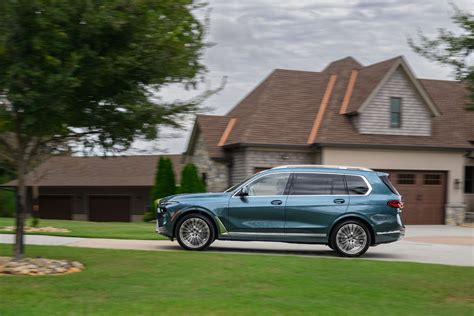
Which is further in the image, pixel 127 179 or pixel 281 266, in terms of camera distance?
pixel 127 179

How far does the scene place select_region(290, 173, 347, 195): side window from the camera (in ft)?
45.6

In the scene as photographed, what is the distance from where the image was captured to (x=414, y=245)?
1716 centimetres

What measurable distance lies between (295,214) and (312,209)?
369 millimetres

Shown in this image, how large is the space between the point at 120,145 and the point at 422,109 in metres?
19.4

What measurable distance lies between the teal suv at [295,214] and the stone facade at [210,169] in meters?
14.0

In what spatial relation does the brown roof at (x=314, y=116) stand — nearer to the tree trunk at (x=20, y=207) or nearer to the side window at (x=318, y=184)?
the side window at (x=318, y=184)

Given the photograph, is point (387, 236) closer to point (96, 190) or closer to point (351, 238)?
point (351, 238)

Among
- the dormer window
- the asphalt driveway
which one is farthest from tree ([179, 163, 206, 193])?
the asphalt driveway

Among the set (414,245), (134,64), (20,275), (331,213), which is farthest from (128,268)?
(414,245)

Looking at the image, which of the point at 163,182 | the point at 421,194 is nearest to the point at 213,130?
the point at 163,182

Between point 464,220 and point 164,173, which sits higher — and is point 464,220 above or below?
below

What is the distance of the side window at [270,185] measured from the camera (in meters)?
13.9

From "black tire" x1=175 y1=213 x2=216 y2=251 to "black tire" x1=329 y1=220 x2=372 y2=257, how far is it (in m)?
2.52

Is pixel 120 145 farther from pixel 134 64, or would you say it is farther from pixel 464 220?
pixel 464 220
